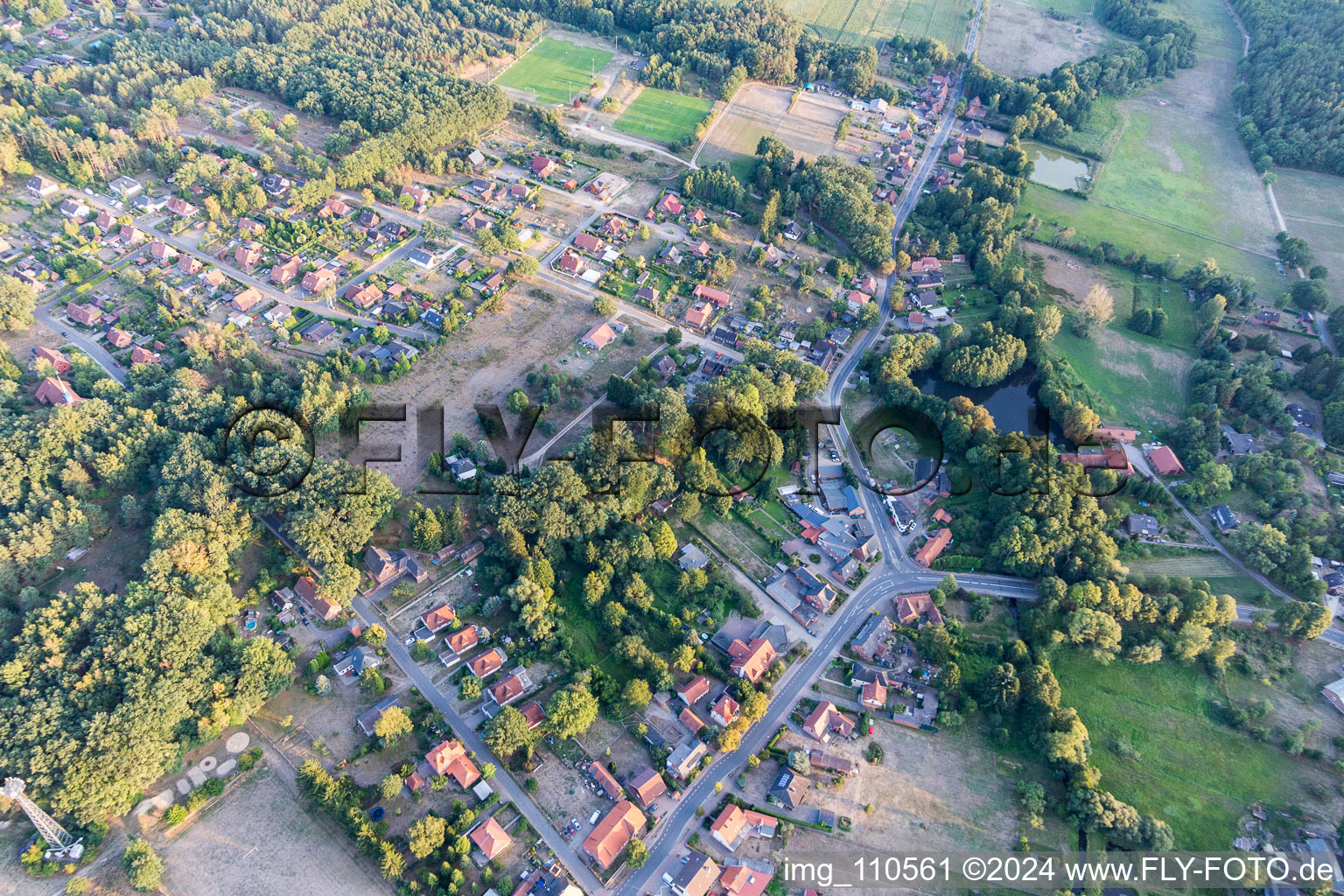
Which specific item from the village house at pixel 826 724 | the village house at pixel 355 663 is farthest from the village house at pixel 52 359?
the village house at pixel 826 724

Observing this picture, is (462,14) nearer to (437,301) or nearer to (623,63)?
(623,63)

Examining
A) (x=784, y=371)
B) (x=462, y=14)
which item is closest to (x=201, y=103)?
(x=462, y=14)

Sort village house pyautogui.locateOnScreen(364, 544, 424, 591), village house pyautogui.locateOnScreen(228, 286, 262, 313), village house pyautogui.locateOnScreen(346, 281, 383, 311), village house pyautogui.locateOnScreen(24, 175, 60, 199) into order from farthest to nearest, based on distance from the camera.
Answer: village house pyautogui.locateOnScreen(24, 175, 60, 199), village house pyautogui.locateOnScreen(346, 281, 383, 311), village house pyautogui.locateOnScreen(228, 286, 262, 313), village house pyautogui.locateOnScreen(364, 544, 424, 591)

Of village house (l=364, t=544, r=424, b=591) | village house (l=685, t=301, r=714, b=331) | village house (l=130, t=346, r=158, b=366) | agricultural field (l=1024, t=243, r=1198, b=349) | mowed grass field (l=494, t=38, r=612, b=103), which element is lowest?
village house (l=364, t=544, r=424, b=591)

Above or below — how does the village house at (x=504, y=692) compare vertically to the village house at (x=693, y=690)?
below

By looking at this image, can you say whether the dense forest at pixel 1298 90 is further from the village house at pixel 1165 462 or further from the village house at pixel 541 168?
the village house at pixel 541 168

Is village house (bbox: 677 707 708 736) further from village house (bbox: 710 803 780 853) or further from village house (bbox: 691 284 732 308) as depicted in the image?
village house (bbox: 691 284 732 308)

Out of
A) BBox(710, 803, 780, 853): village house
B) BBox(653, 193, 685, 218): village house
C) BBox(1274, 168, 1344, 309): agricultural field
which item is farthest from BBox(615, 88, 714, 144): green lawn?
BBox(710, 803, 780, 853): village house
